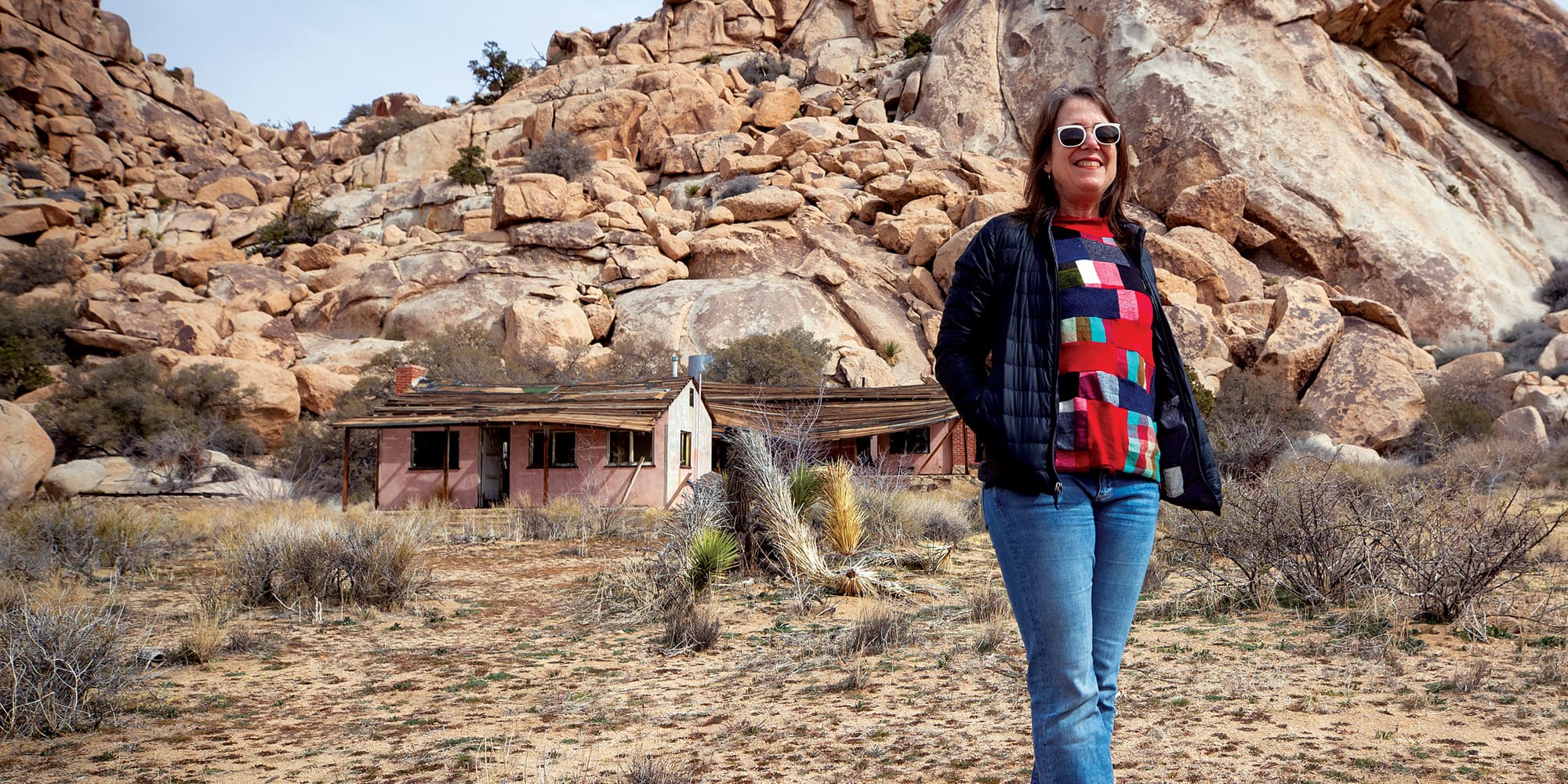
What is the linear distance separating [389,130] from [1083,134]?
5636cm

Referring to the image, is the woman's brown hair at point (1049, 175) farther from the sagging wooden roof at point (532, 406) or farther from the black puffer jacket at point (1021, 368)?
the sagging wooden roof at point (532, 406)

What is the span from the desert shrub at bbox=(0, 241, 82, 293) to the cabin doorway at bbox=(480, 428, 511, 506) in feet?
74.1

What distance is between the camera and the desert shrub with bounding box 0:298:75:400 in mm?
27391

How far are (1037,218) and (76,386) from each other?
98.6 feet

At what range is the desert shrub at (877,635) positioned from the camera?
669 centimetres

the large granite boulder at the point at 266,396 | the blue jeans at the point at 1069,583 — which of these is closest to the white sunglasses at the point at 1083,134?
the blue jeans at the point at 1069,583

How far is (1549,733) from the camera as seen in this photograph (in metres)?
4.45

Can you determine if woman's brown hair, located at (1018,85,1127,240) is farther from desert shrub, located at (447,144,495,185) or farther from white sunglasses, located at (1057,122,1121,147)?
desert shrub, located at (447,144,495,185)

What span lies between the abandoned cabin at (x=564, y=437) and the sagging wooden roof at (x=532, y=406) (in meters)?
0.03

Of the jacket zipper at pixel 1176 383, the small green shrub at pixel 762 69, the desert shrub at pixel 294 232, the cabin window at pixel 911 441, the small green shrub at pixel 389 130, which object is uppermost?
the small green shrub at pixel 762 69

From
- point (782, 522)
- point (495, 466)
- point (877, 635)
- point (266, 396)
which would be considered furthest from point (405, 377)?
point (877, 635)

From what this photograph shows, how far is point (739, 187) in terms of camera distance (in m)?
40.6

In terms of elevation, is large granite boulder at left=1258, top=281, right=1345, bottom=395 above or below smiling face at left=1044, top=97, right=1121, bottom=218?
above

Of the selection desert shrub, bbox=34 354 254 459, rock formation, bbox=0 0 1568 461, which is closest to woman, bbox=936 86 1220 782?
desert shrub, bbox=34 354 254 459
